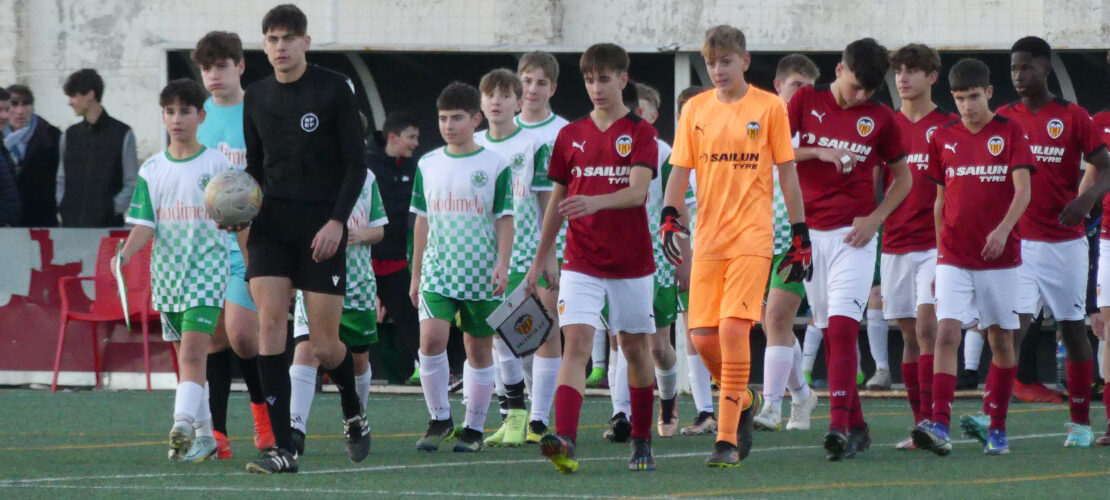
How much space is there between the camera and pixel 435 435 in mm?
8516

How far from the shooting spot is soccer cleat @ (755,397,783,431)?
30.8ft

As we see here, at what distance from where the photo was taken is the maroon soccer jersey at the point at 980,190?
8.13 metres

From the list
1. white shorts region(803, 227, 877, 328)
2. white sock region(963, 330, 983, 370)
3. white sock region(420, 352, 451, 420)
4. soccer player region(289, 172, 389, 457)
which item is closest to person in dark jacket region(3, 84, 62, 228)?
soccer player region(289, 172, 389, 457)

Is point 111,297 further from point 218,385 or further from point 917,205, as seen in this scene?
point 917,205

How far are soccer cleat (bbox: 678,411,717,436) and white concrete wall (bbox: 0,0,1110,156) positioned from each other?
6.44 metres

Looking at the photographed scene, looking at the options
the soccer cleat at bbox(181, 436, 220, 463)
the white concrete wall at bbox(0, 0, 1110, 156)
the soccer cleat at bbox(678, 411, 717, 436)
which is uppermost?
the white concrete wall at bbox(0, 0, 1110, 156)

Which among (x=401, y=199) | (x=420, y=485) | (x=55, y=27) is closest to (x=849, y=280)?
(x=420, y=485)

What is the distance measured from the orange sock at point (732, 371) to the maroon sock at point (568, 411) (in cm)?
59

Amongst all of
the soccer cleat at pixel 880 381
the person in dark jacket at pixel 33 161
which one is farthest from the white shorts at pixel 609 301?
the person in dark jacket at pixel 33 161

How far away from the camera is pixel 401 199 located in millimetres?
13062

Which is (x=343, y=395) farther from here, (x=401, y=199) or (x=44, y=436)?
(x=401, y=199)

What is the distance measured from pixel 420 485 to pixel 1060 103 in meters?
4.13

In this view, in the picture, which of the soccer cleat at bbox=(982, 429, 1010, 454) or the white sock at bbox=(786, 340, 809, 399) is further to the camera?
the white sock at bbox=(786, 340, 809, 399)

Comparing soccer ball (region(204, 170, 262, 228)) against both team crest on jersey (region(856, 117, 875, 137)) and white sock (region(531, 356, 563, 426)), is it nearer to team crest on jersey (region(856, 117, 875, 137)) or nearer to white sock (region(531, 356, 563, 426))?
white sock (region(531, 356, 563, 426))
